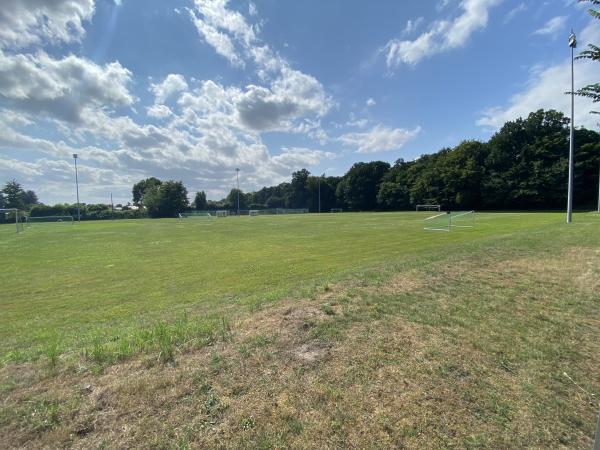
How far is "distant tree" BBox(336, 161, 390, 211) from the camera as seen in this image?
96.6 meters

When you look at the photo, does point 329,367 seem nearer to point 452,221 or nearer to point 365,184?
point 452,221

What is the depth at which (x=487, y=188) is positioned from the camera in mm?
60875

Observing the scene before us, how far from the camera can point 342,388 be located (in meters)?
3.07

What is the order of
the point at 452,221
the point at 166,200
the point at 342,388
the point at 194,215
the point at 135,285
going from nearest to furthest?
the point at 342,388 → the point at 135,285 → the point at 452,221 → the point at 194,215 → the point at 166,200

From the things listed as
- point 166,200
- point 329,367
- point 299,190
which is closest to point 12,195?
point 166,200

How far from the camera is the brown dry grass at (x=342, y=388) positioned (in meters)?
2.54

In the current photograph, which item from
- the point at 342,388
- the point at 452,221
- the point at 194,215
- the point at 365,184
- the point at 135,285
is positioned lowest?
the point at 135,285

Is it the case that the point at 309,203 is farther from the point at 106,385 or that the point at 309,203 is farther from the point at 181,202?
the point at 106,385

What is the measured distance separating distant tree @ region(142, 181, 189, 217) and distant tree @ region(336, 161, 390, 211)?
56007 mm

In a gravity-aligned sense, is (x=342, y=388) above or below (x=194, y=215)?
below

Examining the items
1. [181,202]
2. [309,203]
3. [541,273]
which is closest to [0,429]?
[541,273]

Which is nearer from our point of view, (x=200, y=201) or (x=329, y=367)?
(x=329, y=367)

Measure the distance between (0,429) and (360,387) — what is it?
11.0ft

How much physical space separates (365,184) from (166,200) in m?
64.4
